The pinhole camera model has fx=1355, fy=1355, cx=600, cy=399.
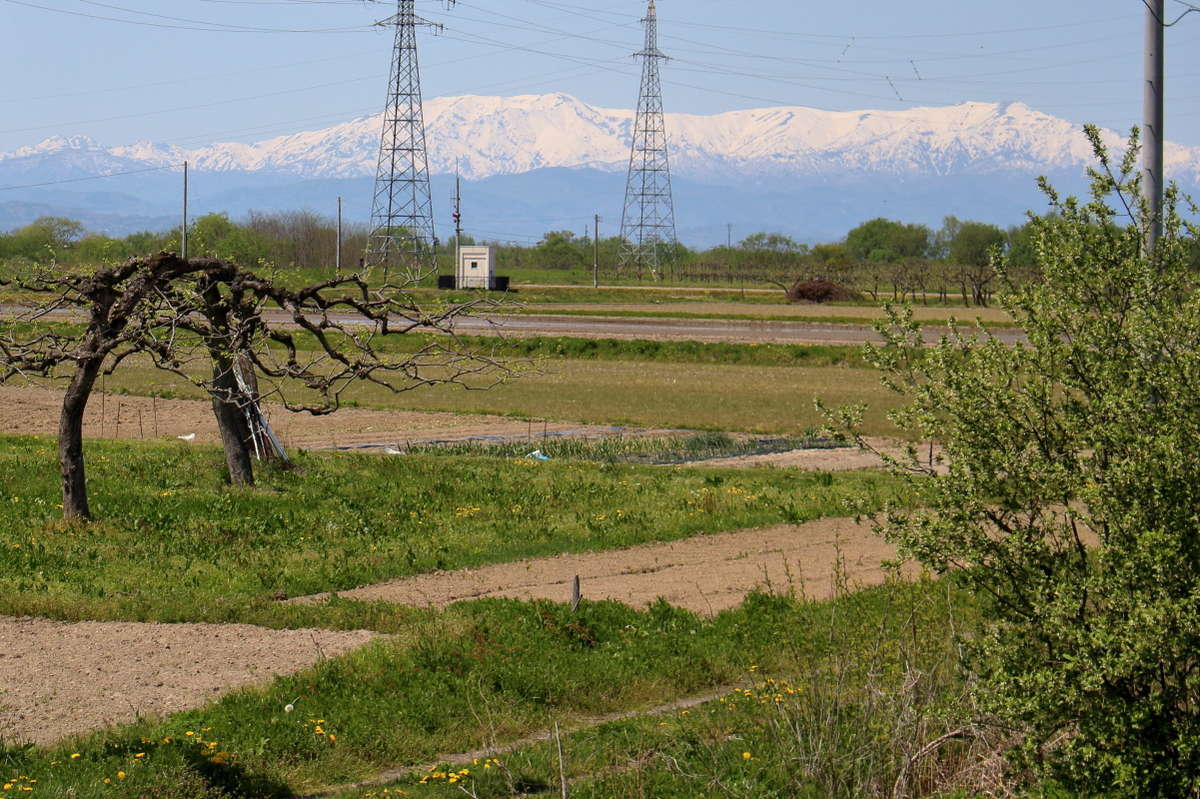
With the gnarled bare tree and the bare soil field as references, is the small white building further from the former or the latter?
the gnarled bare tree

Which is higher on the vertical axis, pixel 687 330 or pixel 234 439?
pixel 687 330

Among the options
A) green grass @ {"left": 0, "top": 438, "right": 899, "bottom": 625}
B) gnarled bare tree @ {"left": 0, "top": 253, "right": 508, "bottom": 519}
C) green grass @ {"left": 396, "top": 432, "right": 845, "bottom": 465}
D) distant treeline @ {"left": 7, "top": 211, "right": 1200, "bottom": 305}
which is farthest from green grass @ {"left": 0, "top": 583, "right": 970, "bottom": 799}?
distant treeline @ {"left": 7, "top": 211, "right": 1200, "bottom": 305}

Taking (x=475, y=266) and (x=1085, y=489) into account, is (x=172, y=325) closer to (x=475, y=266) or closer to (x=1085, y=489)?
(x=1085, y=489)

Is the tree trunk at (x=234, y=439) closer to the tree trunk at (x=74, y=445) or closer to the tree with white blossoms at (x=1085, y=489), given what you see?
the tree trunk at (x=74, y=445)

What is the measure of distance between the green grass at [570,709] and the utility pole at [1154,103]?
382 centimetres

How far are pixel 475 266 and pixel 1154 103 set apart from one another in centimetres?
8085

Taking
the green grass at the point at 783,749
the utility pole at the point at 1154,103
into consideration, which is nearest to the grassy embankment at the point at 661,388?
the utility pole at the point at 1154,103

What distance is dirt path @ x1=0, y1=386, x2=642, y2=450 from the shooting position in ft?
88.0

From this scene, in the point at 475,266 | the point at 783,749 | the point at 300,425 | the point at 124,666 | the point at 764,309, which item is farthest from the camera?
the point at 475,266

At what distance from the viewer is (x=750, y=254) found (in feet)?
468

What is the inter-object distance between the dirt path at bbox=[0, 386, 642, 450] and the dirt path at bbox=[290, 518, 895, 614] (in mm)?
10849

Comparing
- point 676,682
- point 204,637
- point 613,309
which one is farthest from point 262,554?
point 613,309

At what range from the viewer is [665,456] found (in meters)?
24.3

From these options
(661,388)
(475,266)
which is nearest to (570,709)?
(661,388)
